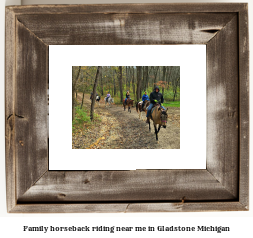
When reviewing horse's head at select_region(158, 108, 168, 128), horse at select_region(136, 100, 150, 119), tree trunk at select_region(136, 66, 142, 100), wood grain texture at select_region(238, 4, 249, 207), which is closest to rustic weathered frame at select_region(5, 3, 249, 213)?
wood grain texture at select_region(238, 4, 249, 207)

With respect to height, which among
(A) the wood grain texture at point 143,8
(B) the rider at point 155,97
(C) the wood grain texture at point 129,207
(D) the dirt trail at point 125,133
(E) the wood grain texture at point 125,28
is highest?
(A) the wood grain texture at point 143,8

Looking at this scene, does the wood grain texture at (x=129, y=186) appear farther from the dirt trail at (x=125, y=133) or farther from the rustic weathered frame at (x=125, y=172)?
the dirt trail at (x=125, y=133)

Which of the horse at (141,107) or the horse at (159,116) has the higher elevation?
the horse at (141,107)

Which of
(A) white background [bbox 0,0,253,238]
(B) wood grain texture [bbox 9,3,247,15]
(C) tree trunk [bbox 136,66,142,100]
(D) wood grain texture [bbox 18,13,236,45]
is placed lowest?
(A) white background [bbox 0,0,253,238]

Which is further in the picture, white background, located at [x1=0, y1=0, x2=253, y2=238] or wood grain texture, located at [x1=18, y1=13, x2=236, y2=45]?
white background, located at [x1=0, y1=0, x2=253, y2=238]

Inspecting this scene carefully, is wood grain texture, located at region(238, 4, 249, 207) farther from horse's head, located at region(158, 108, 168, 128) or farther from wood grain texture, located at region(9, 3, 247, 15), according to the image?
horse's head, located at region(158, 108, 168, 128)

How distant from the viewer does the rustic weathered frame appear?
48.2 inches

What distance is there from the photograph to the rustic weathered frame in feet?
0.60

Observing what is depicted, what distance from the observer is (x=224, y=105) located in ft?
4.09

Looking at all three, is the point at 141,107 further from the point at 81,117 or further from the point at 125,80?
the point at 81,117

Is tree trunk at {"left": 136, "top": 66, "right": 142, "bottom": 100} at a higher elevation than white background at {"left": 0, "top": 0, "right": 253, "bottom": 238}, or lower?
higher

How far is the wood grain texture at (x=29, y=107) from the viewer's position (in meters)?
1.25

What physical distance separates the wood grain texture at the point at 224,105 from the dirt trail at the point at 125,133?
0.24m
